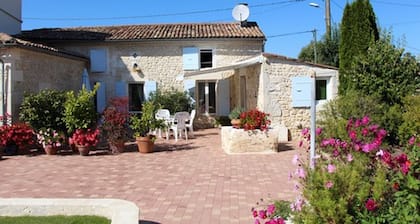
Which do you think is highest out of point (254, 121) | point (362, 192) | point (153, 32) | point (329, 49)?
point (153, 32)

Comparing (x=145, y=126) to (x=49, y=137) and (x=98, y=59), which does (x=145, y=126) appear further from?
(x=98, y=59)

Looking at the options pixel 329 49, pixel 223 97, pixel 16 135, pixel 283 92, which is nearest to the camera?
pixel 16 135

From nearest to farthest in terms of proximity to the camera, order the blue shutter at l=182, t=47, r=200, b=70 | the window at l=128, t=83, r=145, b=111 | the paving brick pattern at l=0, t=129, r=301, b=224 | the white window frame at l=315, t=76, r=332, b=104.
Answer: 1. the paving brick pattern at l=0, t=129, r=301, b=224
2. the white window frame at l=315, t=76, r=332, b=104
3. the blue shutter at l=182, t=47, r=200, b=70
4. the window at l=128, t=83, r=145, b=111

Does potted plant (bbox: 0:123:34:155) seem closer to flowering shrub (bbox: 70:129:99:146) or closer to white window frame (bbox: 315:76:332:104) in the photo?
flowering shrub (bbox: 70:129:99:146)

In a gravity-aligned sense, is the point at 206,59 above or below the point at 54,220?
above

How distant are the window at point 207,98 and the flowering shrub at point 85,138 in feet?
34.9

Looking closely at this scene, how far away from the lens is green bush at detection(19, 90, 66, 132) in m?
14.1

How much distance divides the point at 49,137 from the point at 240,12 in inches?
565

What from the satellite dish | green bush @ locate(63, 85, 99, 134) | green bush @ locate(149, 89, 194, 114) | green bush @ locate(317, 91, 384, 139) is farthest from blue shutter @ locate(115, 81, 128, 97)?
green bush @ locate(317, 91, 384, 139)

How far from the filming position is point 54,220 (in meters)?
5.71

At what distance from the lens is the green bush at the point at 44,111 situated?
1409 cm

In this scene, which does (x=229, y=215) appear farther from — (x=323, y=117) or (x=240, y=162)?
(x=323, y=117)

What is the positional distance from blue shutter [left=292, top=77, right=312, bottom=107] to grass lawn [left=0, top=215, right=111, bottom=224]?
12.5m

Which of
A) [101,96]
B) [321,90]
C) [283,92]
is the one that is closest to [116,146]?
[283,92]
